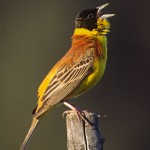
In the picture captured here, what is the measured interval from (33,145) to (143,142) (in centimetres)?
309

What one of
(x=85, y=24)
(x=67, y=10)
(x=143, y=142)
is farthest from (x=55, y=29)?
(x=85, y=24)

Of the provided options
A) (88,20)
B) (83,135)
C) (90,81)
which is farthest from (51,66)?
(83,135)

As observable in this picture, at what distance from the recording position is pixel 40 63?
2312cm

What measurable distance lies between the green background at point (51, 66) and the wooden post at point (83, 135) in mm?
9446

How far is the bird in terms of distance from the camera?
38.5ft

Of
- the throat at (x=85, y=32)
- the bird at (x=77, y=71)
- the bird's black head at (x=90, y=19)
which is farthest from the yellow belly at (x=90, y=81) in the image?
the bird's black head at (x=90, y=19)

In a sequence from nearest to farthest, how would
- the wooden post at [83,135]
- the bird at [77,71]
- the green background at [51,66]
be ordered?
1. the wooden post at [83,135]
2. the bird at [77,71]
3. the green background at [51,66]

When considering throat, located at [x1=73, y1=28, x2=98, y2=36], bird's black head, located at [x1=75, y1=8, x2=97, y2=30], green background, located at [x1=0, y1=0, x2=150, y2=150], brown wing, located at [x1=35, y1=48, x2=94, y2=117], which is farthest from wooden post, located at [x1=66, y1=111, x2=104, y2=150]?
green background, located at [x1=0, y1=0, x2=150, y2=150]

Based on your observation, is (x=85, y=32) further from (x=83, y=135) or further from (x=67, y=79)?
(x=83, y=135)

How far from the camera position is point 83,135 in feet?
34.1

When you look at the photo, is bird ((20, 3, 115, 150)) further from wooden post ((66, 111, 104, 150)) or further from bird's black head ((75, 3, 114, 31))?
wooden post ((66, 111, 104, 150))

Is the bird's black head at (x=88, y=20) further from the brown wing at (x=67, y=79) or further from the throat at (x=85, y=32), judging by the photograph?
the brown wing at (x=67, y=79)

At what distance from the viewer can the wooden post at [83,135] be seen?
33.9 feet

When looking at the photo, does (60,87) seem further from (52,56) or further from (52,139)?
(52,56)
